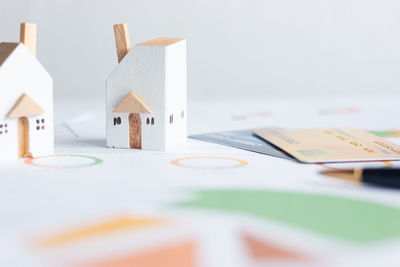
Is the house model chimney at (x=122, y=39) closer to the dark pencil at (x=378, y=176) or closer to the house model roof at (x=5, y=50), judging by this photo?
the house model roof at (x=5, y=50)

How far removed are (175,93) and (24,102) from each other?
0.85ft

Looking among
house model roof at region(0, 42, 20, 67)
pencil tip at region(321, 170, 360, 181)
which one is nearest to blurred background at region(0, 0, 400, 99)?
house model roof at region(0, 42, 20, 67)

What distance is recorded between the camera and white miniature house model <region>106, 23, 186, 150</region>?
87 cm

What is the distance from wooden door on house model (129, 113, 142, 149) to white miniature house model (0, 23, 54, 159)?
134 mm

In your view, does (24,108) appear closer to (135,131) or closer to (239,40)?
(135,131)

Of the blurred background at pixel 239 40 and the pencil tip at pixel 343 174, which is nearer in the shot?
the pencil tip at pixel 343 174

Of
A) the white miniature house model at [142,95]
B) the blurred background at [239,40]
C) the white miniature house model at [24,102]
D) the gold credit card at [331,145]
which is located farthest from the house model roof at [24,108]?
the blurred background at [239,40]

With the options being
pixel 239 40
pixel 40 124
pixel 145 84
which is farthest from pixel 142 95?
pixel 239 40

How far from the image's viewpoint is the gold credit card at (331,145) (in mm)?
815

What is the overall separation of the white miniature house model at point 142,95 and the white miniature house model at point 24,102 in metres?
0.12

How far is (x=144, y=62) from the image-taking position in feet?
2.85

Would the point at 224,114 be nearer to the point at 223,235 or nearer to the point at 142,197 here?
the point at 142,197

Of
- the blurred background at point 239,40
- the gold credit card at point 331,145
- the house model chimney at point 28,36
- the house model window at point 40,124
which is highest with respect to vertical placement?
the blurred background at point 239,40

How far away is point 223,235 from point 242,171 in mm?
268
